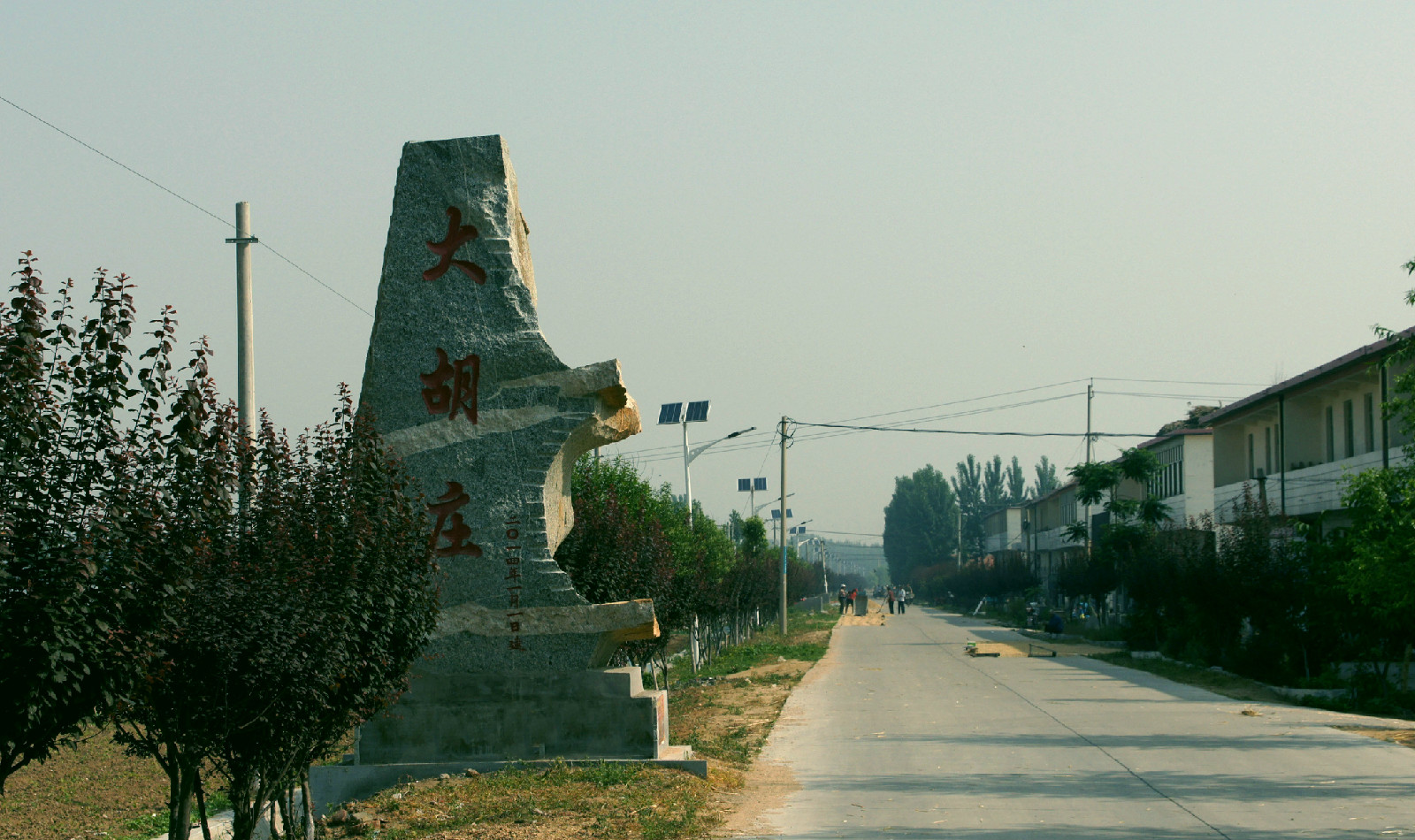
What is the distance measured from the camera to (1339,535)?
22.8m

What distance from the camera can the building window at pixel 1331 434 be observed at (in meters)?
31.0

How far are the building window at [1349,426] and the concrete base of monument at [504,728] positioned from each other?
23.5 m

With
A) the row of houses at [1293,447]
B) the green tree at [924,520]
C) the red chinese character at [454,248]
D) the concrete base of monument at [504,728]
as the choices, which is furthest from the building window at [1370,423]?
the green tree at [924,520]

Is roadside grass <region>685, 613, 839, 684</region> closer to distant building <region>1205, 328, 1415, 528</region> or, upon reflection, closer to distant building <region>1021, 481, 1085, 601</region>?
Result: distant building <region>1205, 328, 1415, 528</region>

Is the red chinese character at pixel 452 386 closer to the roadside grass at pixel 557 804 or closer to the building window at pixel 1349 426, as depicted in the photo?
the roadside grass at pixel 557 804

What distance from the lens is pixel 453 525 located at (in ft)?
39.0

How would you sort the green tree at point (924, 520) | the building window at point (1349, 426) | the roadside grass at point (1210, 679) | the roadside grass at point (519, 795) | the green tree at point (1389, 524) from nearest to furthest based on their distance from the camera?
the roadside grass at point (519, 795) < the green tree at point (1389, 524) < the roadside grass at point (1210, 679) < the building window at point (1349, 426) < the green tree at point (924, 520)

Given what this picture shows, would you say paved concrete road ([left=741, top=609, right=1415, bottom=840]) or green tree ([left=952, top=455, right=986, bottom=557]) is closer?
paved concrete road ([left=741, top=609, right=1415, bottom=840])

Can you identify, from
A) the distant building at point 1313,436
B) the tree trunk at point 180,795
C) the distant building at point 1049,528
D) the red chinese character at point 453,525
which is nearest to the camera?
the tree trunk at point 180,795

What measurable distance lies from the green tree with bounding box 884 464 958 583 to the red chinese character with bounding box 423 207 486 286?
12044 cm

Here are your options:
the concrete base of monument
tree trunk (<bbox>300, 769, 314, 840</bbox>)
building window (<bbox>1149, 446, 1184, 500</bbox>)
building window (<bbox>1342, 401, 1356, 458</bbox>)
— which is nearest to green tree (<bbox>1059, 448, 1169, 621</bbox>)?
building window (<bbox>1149, 446, 1184, 500</bbox>)

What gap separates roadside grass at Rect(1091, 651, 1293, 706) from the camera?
21703 millimetres

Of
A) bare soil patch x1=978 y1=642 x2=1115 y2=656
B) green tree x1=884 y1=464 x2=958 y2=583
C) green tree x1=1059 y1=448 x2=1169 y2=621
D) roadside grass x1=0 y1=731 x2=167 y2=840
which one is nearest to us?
roadside grass x1=0 y1=731 x2=167 y2=840

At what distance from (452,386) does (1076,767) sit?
7.36 metres
